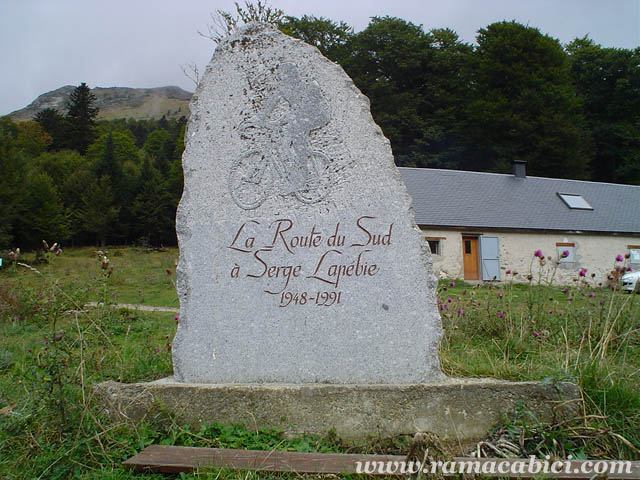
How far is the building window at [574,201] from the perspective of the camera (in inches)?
805

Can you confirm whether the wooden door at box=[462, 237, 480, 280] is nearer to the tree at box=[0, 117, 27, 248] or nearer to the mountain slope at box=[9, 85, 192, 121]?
the tree at box=[0, 117, 27, 248]

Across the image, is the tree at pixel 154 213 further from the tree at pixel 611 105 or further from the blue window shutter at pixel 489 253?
the tree at pixel 611 105

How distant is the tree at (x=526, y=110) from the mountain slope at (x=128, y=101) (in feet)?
399

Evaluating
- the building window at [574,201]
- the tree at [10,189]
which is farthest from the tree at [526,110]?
the tree at [10,189]

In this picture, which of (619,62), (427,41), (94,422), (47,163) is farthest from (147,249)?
(619,62)

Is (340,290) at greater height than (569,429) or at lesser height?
greater

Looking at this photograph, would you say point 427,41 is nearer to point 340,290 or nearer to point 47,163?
point 47,163

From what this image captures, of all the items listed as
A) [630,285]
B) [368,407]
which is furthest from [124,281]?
[630,285]

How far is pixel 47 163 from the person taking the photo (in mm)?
39906

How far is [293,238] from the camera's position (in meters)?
3.24

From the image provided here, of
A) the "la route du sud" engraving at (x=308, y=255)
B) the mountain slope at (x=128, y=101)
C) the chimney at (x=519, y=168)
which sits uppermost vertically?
the mountain slope at (x=128, y=101)

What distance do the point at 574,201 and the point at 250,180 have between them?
70.8 feet

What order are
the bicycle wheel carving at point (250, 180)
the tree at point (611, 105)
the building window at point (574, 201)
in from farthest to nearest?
the tree at point (611, 105) < the building window at point (574, 201) < the bicycle wheel carving at point (250, 180)

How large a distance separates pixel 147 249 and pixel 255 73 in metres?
23.9
